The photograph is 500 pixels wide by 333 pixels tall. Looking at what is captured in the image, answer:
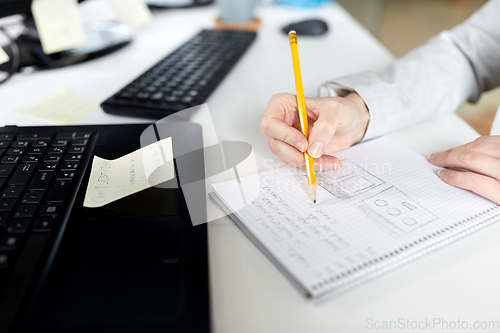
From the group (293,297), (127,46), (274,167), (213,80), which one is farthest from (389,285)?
(127,46)

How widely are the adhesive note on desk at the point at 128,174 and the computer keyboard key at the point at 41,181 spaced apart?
0.13 feet

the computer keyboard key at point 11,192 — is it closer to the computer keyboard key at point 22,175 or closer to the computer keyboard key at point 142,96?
the computer keyboard key at point 22,175

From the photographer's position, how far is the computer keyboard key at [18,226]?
29 cm

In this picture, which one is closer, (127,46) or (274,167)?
(274,167)

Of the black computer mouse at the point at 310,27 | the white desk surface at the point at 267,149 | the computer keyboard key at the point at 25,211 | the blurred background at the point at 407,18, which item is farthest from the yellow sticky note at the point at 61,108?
the blurred background at the point at 407,18

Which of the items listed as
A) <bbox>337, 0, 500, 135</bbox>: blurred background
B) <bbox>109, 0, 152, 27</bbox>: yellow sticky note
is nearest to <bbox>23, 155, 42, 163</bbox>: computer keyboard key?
<bbox>109, 0, 152, 27</bbox>: yellow sticky note

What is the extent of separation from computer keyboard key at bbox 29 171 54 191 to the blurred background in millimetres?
1732

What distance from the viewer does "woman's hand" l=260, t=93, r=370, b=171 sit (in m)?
0.38

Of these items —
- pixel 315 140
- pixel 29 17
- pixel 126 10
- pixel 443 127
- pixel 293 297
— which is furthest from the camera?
pixel 126 10

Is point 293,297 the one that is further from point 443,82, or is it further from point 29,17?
point 29,17

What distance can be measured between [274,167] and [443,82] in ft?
1.14

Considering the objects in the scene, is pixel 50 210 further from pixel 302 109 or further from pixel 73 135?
pixel 302 109

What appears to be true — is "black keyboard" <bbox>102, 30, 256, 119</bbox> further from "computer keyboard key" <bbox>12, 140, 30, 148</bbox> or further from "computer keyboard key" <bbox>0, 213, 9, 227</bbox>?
"computer keyboard key" <bbox>0, 213, 9, 227</bbox>

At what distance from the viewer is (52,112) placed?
Result: 53 cm
